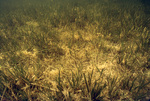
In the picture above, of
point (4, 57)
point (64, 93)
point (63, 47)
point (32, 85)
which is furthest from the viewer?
point (63, 47)

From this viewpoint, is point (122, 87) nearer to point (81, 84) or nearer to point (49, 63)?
point (81, 84)

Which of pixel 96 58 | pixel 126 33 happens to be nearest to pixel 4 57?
pixel 96 58

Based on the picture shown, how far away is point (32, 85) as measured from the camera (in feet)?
4.28

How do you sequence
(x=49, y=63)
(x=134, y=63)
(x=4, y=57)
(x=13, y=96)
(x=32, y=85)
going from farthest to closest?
(x=4, y=57) < (x=49, y=63) < (x=134, y=63) < (x=32, y=85) < (x=13, y=96)

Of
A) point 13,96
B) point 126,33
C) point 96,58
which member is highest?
point 126,33

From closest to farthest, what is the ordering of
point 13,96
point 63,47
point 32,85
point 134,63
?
point 13,96, point 32,85, point 134,63, point 63,47

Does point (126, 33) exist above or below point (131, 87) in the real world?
above

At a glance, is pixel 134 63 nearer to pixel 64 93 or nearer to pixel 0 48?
pixel 64 93

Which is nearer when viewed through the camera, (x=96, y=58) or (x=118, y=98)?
(x=118, y=98)

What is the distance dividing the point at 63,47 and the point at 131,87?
1.48 m

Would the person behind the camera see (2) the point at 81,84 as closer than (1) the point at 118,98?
No

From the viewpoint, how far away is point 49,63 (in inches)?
66.1

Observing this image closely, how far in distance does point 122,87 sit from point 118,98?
0.16 meters

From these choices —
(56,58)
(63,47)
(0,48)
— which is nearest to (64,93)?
(56,58)
